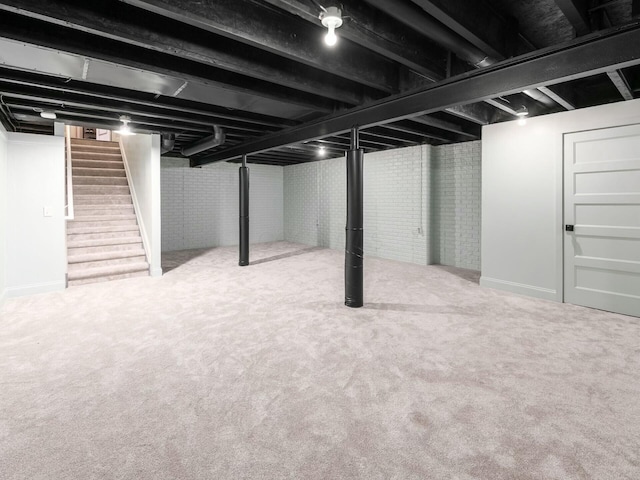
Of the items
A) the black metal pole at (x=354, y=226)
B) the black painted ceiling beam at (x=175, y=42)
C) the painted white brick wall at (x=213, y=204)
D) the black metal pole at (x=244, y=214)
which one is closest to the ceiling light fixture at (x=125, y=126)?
the black metal pole at (x=244, y=214)

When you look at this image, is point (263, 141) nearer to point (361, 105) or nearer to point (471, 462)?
point (361, 105)

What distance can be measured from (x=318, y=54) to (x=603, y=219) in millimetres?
3834

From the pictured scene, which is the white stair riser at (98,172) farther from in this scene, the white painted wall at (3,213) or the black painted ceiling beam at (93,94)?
the black painted ceiling beam at (93,94)

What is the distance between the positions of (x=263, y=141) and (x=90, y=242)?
3546mm

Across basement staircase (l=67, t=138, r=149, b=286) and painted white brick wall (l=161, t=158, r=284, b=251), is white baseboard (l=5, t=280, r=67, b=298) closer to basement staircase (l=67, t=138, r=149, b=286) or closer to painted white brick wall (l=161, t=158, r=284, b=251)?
basement staircase (l=67, t=138, r=149, b=286)

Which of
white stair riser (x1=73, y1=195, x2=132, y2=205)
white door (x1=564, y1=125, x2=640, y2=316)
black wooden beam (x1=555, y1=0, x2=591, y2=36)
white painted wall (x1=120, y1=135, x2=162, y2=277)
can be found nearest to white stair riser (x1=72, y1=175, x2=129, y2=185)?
white stair riser (x1=73, y1=195, x2=132, y2=205)

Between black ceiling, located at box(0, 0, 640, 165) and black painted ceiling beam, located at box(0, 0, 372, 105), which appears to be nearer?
black painted ceiling beam, located at box(0, 0, 372, 105)

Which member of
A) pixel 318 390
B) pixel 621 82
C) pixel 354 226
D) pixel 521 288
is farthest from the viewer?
pixel 521 288

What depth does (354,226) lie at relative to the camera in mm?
4391

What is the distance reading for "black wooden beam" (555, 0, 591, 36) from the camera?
2.18m

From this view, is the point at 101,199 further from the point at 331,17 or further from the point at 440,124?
the point at 331,17

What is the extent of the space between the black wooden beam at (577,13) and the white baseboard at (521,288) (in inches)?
128

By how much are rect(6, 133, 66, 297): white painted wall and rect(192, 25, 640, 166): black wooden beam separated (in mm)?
4373

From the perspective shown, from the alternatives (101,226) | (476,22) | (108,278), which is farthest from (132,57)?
(101,226)
